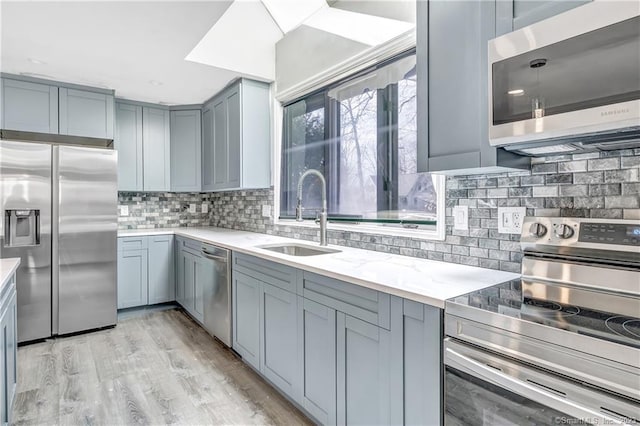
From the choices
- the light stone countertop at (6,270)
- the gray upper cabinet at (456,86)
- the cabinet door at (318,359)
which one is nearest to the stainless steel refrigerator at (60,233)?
the light stone countertop at (6,270)

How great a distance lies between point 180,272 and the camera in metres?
3.72

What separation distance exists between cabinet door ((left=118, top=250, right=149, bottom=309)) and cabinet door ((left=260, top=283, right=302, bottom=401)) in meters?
2.12

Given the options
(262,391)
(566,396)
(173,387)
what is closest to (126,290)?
(173,387)

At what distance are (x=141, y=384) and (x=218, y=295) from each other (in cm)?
78

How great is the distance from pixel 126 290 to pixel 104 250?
0.61 meters

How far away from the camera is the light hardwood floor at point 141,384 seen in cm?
194

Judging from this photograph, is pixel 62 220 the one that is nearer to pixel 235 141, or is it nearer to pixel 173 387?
pixel 235 141

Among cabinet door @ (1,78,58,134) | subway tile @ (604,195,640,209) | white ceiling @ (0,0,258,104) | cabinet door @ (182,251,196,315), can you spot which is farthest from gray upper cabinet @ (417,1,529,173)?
cabinet door @ (1,78,58,134)

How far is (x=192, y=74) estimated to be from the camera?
3.22m

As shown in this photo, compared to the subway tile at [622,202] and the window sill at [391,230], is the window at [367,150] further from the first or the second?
the subway tile at [622,202]

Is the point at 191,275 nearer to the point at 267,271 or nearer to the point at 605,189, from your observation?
the point at 267,271

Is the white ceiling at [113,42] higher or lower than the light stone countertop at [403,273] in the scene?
higher

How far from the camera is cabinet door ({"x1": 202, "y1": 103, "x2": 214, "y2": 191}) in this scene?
12.9 ft

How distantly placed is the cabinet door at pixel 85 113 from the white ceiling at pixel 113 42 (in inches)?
6.1
